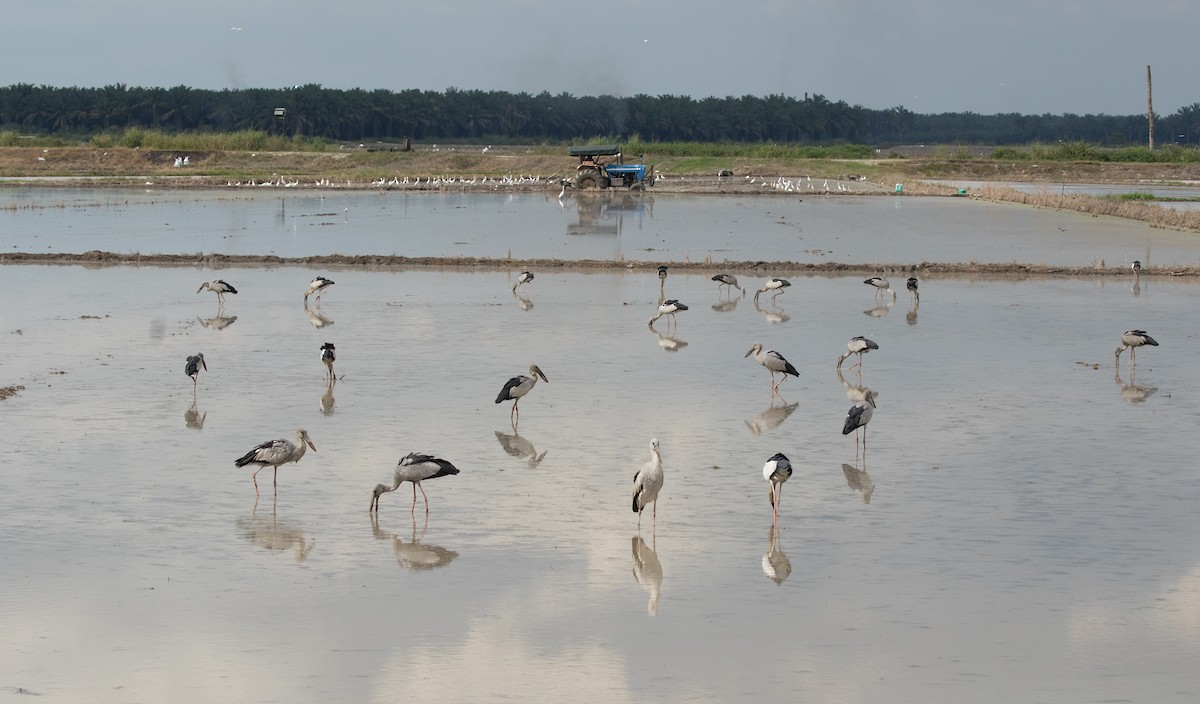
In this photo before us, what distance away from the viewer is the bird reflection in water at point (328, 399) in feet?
54.0

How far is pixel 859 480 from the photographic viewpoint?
45.0ft

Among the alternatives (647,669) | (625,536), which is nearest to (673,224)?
(625,536)

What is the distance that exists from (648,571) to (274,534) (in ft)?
10.3

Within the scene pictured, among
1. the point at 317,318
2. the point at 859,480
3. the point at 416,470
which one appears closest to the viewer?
the point at 416,470

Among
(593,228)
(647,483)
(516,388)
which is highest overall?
(593,228)

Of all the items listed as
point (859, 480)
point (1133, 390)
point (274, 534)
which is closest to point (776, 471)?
point (859, 480)

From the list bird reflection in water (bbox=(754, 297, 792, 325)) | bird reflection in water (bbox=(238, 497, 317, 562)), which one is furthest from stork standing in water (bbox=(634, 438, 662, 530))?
bird reflection in water (bbox=(754, 297, 792, 325))

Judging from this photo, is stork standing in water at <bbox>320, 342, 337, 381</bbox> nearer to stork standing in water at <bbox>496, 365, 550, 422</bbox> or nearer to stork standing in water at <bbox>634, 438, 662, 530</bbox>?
stork standing in water at <bbox>496, 365, 550, 422</bbox>

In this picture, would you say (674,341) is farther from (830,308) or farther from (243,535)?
(243,535)

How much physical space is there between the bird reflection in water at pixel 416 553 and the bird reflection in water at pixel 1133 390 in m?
9.68

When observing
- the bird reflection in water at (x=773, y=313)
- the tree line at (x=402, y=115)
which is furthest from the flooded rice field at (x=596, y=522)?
the tree line at (x=402, y=115)

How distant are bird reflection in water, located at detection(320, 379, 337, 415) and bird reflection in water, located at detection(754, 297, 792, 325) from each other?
8.55m

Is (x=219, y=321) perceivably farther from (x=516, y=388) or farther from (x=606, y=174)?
(x=606, y=174)

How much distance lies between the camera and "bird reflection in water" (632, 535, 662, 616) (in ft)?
34.0
